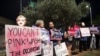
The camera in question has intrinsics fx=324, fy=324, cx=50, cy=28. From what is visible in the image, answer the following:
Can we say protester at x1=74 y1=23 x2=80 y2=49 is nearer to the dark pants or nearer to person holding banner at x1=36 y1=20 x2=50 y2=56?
the dark pants

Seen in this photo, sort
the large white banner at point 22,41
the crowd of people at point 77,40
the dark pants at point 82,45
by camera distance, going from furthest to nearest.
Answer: the dark pants at point 82,45 < the crowd of people at point 77,40 < the large white banner at point 22,41

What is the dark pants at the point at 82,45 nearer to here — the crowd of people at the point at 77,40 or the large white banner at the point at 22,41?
the crowd of people at the point at 77,40

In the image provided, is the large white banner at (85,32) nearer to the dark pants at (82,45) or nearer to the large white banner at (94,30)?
the large white banner at (94,30)

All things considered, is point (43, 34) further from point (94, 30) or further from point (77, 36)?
point (94, 30)

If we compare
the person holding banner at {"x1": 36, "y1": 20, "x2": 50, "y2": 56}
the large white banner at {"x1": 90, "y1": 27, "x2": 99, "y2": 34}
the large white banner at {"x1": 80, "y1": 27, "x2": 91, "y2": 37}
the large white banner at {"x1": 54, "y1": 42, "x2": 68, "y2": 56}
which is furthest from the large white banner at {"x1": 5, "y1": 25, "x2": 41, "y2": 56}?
the large white banner at {"x1": 90, "y1": 27, "x2": 99, "y2": 34}

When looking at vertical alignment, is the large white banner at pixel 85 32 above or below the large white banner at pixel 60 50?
above

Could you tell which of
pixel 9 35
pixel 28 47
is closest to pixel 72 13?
pixel 28 47

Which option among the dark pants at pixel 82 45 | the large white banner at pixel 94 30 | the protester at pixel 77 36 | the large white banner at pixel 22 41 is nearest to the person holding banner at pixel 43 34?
the large white banner at pixel 22 41

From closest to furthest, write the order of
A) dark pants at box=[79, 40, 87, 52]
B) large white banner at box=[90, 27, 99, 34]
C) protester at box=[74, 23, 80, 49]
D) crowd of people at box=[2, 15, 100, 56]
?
crowd of people at box=[2, 15, 100, 56] < protester at box=[74, 23, 80, 49] < dark pants at box=[79, 40, 87, 52] < large white banner at box=[90, 27, 99, 34]

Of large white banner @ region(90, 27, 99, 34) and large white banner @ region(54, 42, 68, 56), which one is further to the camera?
large white banner @ region(90, 27, 99, 34)

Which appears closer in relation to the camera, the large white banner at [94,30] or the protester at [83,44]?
the protester at [83,44]

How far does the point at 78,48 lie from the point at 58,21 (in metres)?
2.93

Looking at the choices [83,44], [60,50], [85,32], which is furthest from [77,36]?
[60,50]

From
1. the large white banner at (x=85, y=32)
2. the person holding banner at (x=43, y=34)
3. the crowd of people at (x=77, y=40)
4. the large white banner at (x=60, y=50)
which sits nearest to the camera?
the person holding banner at (x=43, y=34)
